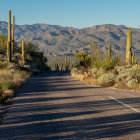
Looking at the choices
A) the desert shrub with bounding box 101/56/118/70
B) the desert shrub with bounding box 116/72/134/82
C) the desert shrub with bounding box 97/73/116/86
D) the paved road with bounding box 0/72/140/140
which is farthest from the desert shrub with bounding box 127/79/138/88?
the paved road with bounding box 0/72/140/140

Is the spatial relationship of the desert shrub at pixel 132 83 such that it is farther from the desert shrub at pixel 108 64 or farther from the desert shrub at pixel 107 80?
the desert shrub at pixel 108 64

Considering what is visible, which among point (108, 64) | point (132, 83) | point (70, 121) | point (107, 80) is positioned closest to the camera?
point (70, 121)

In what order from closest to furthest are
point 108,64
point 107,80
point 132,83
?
1. point 132,83
2. point 107,80
3. point 108,64

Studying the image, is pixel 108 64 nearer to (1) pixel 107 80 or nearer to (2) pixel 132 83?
(1) pixel 107 80

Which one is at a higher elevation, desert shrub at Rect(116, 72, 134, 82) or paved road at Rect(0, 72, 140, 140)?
desert shrub at Rect(116, 72, 134, 82)

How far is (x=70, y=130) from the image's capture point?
246 inches

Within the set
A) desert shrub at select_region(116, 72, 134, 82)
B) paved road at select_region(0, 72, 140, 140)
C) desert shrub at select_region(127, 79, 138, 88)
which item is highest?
desert shrub at select_region(116, 72, 134, 82)

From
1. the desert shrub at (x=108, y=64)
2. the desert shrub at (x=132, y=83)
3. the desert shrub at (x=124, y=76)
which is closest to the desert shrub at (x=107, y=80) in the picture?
the desert shrub at (x=124, y=76)

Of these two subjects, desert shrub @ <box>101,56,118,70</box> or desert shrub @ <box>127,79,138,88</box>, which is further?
desert shrub @ <box>101,56,118,70</box>

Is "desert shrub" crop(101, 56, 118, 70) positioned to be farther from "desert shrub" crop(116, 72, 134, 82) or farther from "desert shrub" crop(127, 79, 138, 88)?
"desert shrub" crop(127, 79, 138, 88)

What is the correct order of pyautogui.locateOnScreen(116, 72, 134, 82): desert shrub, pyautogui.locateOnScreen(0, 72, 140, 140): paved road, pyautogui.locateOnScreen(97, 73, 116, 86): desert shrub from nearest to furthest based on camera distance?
pyautogui.locateOnScreen(0, 72, 140, 140): paved road, pyautogui.locateOnScreen(116, 72, 134, 82): desert shrub, pyautogui.locateOnScreen(97, 73, 116, 86): desert shrub

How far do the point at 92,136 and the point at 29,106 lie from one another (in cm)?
435

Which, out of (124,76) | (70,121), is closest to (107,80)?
(124,76)

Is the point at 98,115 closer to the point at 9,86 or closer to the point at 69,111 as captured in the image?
the point at 69,111
